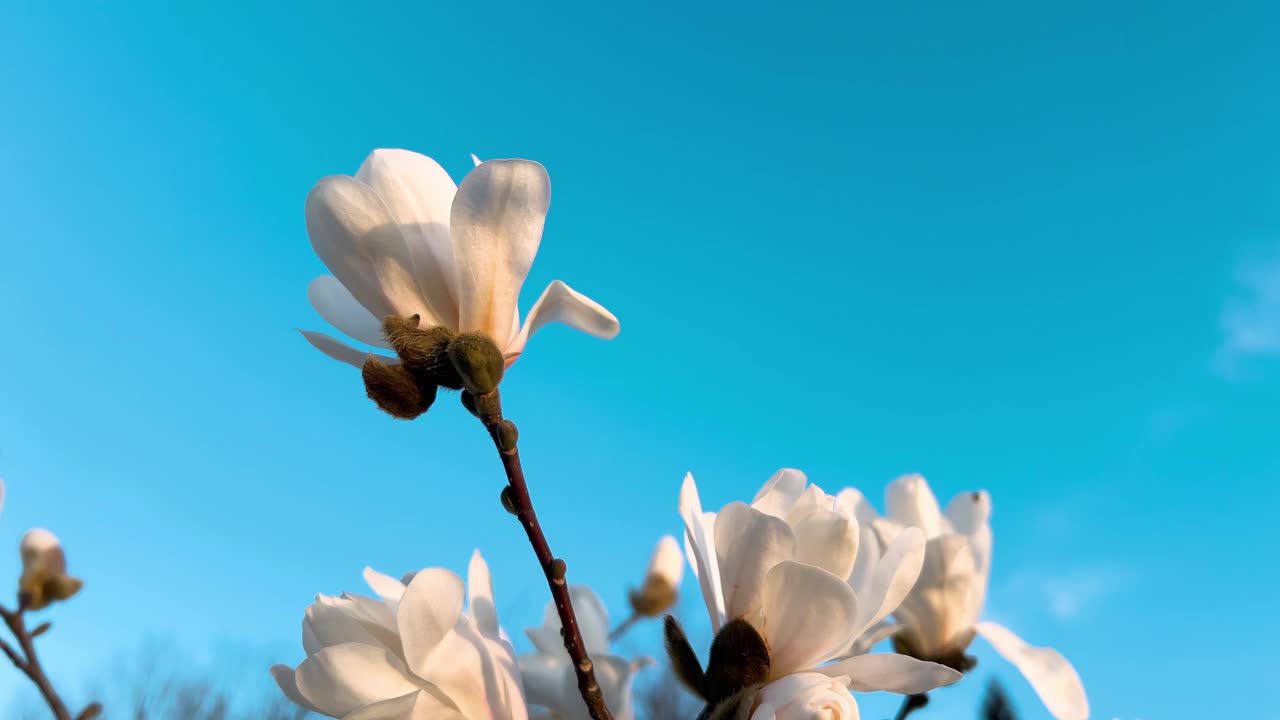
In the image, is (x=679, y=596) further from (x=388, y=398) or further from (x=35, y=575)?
(x=388, y=398)

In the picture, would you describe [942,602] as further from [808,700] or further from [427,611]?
[427,611]

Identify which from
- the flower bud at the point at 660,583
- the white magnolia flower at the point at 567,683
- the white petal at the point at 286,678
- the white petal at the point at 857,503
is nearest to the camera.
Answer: the white petal at the point at 286,678

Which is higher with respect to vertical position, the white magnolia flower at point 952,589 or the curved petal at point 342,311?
the white magnolia flower at point 952,589

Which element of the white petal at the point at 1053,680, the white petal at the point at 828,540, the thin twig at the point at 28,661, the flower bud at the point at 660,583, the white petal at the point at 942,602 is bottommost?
the thin twig at the point at 28,661

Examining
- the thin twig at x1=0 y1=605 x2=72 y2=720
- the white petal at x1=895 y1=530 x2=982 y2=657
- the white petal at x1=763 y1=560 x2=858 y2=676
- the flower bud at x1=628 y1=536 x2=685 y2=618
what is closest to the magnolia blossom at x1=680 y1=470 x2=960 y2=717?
the white petal at x1=763 y1=560 x2=858 y2=676

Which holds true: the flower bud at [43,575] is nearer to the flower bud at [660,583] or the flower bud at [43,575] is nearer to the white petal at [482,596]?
the flower bud at [660,583]

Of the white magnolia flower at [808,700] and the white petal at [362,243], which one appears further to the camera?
the white petal at [362,243]

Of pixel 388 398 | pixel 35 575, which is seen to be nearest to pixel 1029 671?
pixel 388 398

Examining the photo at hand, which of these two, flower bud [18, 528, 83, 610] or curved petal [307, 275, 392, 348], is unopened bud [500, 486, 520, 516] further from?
flower bud [18, 528, 83, 610]

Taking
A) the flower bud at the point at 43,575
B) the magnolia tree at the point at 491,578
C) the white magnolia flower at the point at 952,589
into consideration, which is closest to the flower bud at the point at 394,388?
the magnolia tree at the point at 491,578
